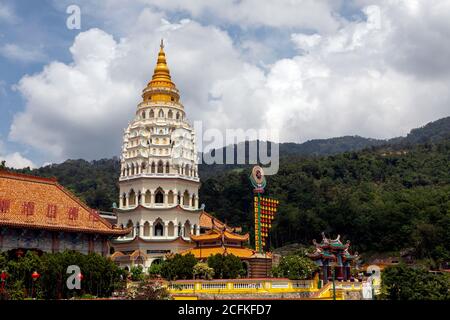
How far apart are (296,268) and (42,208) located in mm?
19388

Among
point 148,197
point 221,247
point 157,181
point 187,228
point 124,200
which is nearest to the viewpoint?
point 221,247

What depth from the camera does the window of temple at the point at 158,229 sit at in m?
59.6

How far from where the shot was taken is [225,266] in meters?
45.9

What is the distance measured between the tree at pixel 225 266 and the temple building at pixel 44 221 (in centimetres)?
782

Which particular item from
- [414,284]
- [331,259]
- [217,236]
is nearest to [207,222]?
[217,236]

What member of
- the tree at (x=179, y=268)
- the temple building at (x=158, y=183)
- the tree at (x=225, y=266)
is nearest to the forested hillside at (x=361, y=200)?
the temple building at (x=158, y=183)

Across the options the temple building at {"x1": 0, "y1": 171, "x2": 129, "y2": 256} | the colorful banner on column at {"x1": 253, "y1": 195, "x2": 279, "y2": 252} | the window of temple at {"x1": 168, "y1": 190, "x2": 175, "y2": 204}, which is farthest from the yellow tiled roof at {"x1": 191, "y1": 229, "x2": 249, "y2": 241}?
the temple building at {"x1": 0, "y1": 171, "x2": 129, "y2": 256}

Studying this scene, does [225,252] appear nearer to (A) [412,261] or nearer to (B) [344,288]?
(B) [344,288]

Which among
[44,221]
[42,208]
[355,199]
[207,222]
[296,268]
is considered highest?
[355,199]

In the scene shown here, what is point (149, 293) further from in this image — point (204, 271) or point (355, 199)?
point (355, 199)

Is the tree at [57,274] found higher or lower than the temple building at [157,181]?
lower

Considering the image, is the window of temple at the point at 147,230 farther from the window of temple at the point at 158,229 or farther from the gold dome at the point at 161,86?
the gold dome at the point at 161,86

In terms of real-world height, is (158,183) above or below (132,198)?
above
